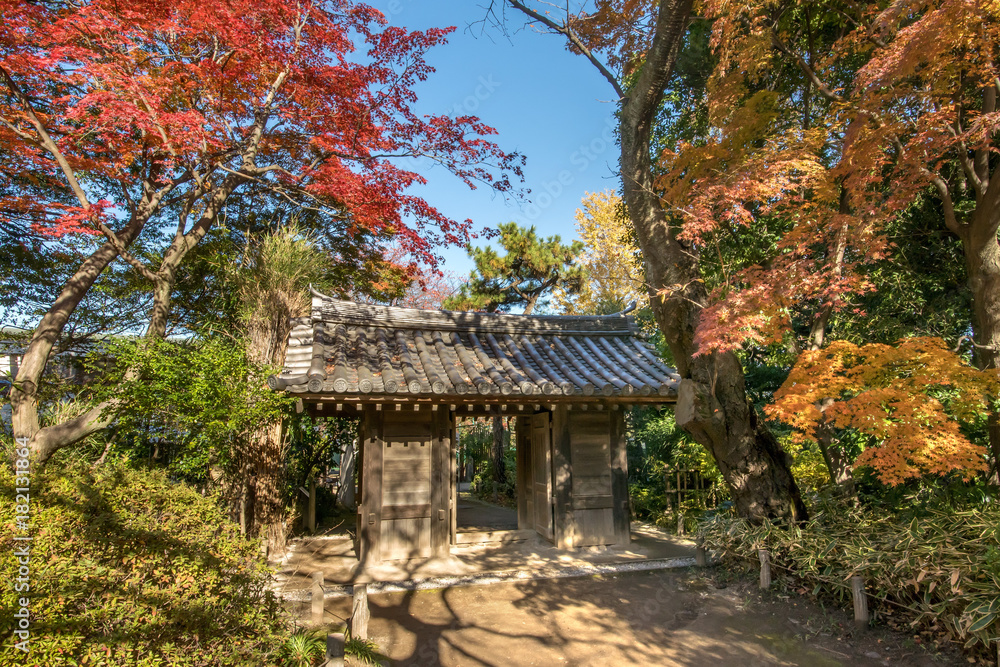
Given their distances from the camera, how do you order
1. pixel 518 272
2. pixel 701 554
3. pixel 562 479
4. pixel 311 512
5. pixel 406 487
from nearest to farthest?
pixel 701 554 < pixel 406 487 < pixel 562 479 < pixel 311 512 < pixel 518 272

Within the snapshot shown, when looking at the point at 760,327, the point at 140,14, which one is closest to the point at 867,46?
the point at 760,327

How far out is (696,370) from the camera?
672 centimetres

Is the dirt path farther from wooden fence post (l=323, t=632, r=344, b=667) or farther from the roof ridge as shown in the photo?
the roof ridge

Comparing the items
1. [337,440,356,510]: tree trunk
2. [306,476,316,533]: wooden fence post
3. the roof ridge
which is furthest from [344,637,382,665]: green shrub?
[337,440,356,510]: tree trunk

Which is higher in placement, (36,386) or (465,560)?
(36,386)

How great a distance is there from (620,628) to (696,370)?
3161 millimetres

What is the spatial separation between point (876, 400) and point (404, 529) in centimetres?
644

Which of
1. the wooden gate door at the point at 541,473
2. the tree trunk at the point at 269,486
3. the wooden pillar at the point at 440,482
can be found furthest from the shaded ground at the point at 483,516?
the tree trunk at the point at 269,486

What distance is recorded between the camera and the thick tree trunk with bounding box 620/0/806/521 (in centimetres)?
659

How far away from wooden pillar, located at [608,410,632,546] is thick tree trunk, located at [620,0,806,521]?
2.55m

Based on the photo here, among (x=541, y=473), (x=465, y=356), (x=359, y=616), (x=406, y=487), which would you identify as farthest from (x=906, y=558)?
(x=465, y=356)

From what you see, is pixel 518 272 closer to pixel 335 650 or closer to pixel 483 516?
pixel 483 516

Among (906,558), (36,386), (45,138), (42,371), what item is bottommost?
(906,558)

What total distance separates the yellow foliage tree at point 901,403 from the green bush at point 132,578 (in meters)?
5.17
